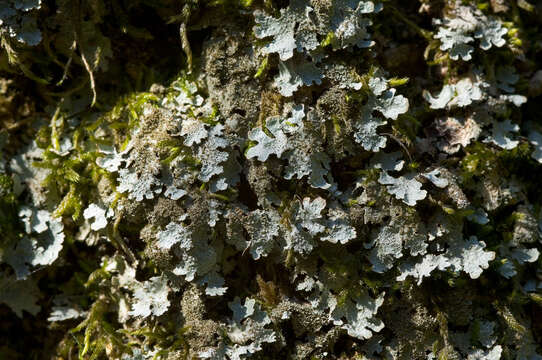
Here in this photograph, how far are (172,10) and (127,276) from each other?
3.24 ft

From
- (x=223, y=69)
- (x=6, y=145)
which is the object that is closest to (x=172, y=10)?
(x=223, y=69)

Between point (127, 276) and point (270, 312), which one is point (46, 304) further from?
point (270, 312)

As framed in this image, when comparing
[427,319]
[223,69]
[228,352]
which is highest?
[223,69]

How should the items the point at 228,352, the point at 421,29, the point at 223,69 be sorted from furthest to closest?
1. the point at 421,29
2. the point at 223,69
3. the point at 228,352

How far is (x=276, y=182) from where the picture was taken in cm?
185

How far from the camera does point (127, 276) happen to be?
1953 mm

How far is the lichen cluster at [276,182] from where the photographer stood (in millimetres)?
1806

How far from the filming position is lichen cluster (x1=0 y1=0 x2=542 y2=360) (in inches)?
71.1

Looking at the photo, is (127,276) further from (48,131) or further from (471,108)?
(471,108)

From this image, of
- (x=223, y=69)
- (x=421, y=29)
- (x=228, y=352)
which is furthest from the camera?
(x=421, y=29)

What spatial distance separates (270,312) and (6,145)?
1.22 m

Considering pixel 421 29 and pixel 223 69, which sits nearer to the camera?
pixel 223 69

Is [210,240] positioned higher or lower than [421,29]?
lower

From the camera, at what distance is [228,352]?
1.76m
